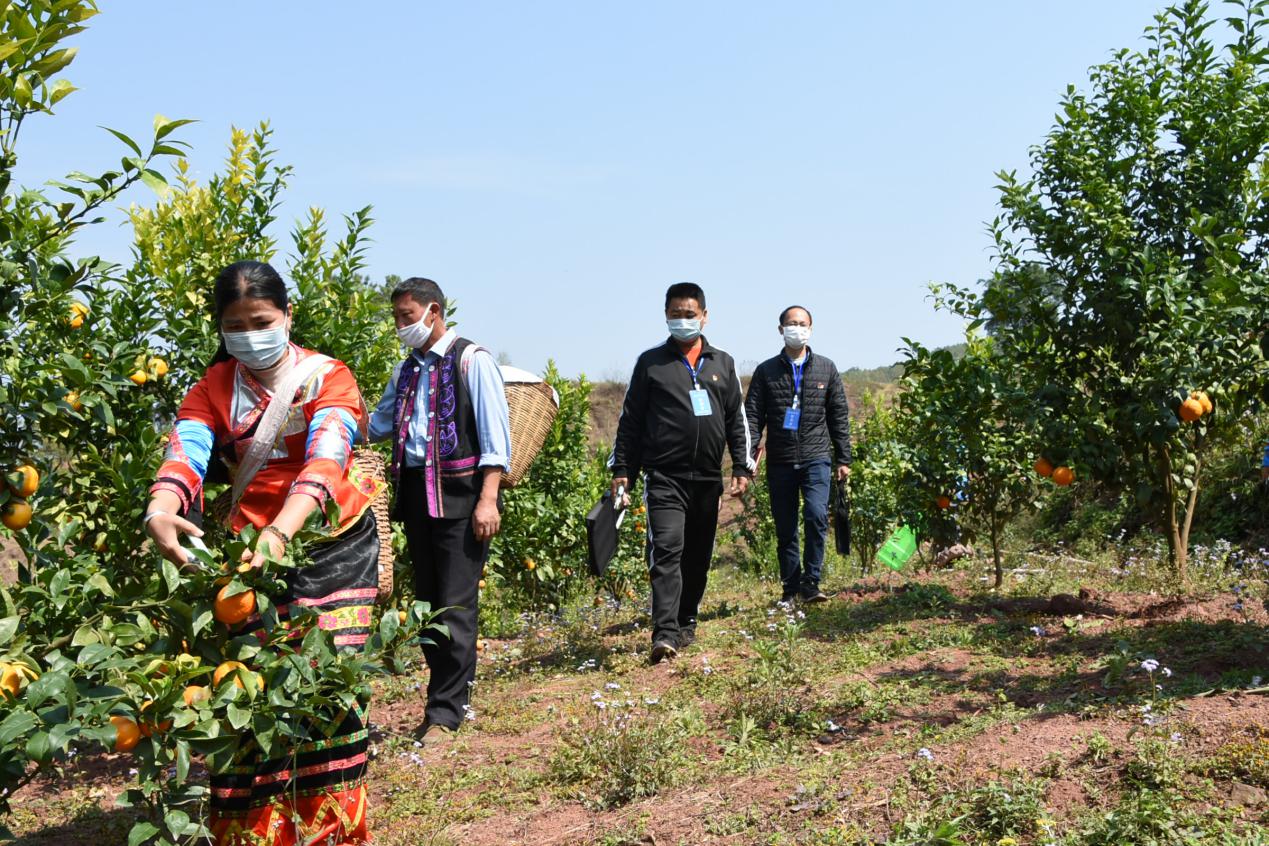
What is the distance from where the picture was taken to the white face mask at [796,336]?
6824mm

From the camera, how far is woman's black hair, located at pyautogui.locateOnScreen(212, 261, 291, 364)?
3.03 m

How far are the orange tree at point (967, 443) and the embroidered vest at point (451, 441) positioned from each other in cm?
250

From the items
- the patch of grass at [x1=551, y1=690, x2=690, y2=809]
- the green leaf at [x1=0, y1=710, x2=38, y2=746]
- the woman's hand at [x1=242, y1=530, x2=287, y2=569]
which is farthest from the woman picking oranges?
the green leaf at [x1=0, y1=710, x2=38, y2=746]

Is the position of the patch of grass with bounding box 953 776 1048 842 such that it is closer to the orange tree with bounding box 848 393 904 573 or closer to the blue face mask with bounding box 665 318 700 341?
the blue face mask with bounding box 665 318 700 341

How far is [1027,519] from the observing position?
1102 cm

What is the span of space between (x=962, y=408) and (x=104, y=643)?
15.5 ft

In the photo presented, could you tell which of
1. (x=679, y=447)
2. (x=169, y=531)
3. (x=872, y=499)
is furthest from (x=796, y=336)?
(x=169, y=531)

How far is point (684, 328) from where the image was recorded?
573 centimetres

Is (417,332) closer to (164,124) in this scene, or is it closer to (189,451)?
(189,451)

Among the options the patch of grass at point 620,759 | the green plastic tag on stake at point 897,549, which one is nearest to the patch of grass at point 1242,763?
the patch of grass at point 620,759

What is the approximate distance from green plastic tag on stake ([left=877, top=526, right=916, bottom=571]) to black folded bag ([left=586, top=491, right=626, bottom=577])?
3.10 m

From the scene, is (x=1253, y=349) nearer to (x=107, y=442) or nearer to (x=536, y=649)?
(x=536, y=649)

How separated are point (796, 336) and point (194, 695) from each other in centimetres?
500

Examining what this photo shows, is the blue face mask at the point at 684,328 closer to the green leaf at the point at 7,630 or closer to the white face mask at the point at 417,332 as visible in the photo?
the white face mask at the point at 417,332
